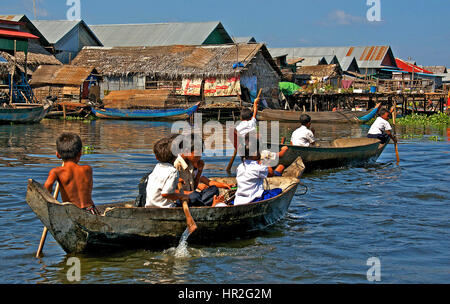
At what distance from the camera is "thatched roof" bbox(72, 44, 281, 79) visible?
97.4 ft

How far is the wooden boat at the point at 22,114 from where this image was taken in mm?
21688

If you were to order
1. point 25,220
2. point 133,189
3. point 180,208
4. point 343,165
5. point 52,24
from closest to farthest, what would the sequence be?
point 180,208, point 25,220, point 133,189, point 343,165, point 52,24

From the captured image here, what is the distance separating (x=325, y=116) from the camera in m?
28.5

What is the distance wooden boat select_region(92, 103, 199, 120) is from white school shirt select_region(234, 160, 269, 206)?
21775 millimetres

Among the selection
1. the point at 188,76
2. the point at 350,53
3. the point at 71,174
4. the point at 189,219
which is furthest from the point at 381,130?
the point at 350,53

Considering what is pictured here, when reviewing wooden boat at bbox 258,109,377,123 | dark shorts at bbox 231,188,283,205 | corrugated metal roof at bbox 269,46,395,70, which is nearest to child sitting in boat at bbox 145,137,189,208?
dark shorts at bbox 231,188,283,205

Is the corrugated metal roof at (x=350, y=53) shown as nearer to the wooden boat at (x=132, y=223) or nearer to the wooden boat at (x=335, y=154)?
the wooden boat at (x=335, y=154)

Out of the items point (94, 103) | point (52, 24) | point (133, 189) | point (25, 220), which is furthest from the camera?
point (52, 24)

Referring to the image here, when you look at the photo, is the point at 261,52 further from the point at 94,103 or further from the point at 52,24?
the point at 52,24

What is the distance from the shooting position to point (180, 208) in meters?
5.48

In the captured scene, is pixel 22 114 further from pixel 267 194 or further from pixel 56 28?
pixel 267 194

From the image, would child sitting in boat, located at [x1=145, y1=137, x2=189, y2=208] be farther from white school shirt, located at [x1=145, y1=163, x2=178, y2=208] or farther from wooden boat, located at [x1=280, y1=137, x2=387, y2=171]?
wooden boat, located at [x1=280, y1=137, x2=387, y2=171]

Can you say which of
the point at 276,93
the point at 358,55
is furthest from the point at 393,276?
the point at 358,55
